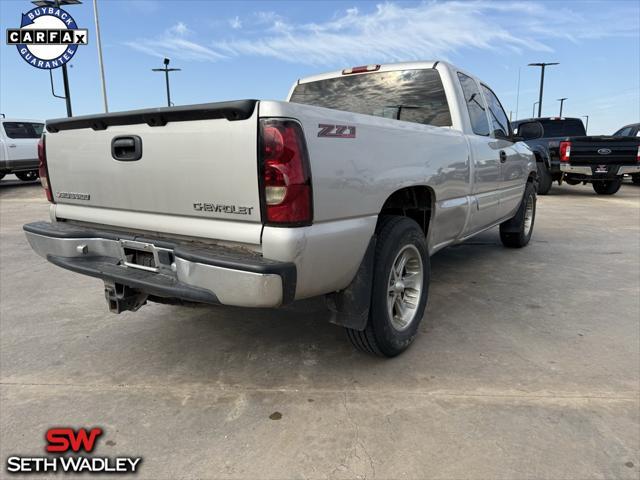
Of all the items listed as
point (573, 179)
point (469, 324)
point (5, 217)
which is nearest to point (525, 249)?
point (469, 324)

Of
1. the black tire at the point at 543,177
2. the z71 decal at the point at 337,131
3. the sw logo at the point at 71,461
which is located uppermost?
the z71 decal at the point at 337,131

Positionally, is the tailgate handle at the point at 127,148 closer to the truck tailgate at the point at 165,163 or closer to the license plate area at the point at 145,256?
the truck tailgate at the point at 165,163

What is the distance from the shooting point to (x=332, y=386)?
8.71ft

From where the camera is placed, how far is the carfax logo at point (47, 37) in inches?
558

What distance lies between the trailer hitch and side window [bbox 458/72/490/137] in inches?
116

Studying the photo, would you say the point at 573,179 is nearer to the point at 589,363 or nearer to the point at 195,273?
the point at 589,363

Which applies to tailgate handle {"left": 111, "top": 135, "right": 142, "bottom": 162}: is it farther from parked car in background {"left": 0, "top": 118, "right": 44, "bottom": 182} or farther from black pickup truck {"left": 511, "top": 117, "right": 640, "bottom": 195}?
parked car in background {"left": 0, "top": 118, "right": 44, "bottom": 182}

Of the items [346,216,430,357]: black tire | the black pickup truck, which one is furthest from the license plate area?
the black pickup truck

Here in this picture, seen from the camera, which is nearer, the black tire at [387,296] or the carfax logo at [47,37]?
the black tire at [387,296]

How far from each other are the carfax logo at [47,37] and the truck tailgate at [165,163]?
14.5 metres

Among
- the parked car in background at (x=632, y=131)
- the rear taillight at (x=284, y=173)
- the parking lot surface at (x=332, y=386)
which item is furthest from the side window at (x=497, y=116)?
the parked car in background at (x=632, y=131)

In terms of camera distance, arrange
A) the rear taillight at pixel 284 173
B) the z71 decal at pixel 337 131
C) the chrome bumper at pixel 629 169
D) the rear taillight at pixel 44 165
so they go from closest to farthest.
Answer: the rear taillight at pixel 284 173, the z71 decal at pixel 337 131, the rear taillight at pixel 44 165, the chrome bumper at pixel 629 169

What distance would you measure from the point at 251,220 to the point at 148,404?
1189 mm

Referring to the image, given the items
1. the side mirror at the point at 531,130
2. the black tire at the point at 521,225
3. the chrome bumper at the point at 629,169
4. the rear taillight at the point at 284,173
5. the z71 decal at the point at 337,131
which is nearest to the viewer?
the rear taillight at the point at 284,173
